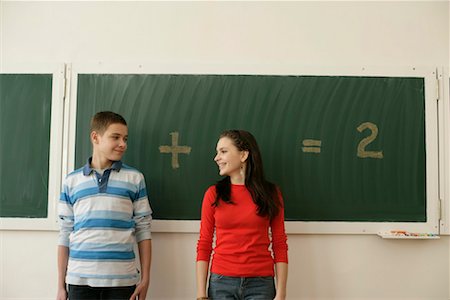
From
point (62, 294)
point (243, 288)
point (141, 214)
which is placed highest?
point (141, 214)

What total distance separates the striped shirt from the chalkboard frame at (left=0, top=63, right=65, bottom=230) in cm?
30

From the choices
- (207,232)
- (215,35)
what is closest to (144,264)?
(207,232)

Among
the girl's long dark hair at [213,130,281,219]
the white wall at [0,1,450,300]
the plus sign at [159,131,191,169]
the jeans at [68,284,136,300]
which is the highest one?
the white wall at [0,1,450,300]

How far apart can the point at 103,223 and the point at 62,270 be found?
373mm

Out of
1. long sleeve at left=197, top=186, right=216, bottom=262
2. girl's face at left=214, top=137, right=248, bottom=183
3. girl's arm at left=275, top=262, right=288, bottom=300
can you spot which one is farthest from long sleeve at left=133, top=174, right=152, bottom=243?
girl's arm at left=275, top=262, right=288, bottom=300

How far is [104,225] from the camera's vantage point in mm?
1787

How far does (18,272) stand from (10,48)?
1335 millimetres

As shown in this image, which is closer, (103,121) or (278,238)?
(278,238)

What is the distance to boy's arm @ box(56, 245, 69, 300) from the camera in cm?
187

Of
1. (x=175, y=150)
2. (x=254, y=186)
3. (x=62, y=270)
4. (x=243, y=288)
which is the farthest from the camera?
(x=175, y=150)

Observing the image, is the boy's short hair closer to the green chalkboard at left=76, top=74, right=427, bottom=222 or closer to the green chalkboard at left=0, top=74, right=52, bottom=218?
the green chalkboard at left=76, top=74, right=427, bottom=222

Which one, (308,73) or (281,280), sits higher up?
(308,73)

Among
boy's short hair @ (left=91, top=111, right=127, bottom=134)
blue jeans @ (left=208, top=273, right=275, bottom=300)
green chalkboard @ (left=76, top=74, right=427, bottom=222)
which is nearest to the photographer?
blue jeans @ (left=208, top=273, right=275, bottom=300)

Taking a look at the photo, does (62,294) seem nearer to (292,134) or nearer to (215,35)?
(292,134)
